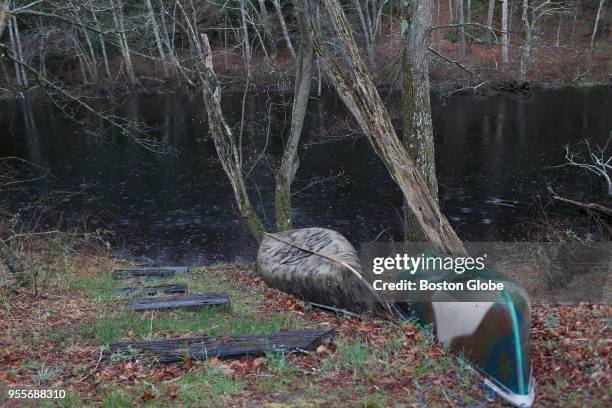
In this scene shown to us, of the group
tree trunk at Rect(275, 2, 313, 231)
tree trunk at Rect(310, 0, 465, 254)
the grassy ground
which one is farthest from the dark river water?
the grassy ground

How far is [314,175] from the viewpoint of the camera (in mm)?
21750

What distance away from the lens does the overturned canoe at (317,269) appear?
796 centimetres

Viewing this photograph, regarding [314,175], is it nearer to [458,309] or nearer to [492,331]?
[458,309]

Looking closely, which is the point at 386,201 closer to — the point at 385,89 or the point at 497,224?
the point at 497,224

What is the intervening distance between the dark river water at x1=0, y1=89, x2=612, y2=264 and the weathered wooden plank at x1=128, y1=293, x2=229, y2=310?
20.3 feet

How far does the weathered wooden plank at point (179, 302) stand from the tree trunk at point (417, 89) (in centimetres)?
349

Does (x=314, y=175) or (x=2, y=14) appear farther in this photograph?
(x=314, y=175)

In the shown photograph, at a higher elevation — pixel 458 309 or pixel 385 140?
pixel 385 140

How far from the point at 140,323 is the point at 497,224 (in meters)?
11.9

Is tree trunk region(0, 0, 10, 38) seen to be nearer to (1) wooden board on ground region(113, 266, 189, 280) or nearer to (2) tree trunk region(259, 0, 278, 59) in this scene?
(1) wooden board on ground region(113, 266, 189, 280)

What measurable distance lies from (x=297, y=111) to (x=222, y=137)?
184cm

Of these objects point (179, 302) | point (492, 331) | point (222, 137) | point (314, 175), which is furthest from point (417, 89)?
Result: point (314, 175)

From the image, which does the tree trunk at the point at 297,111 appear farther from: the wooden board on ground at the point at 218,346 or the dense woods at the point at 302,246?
the wooden board on ground at the point at 218,346

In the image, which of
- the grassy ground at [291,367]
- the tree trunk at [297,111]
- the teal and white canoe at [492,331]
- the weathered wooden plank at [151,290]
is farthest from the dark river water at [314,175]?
the teal and white canoe at [492,331]
